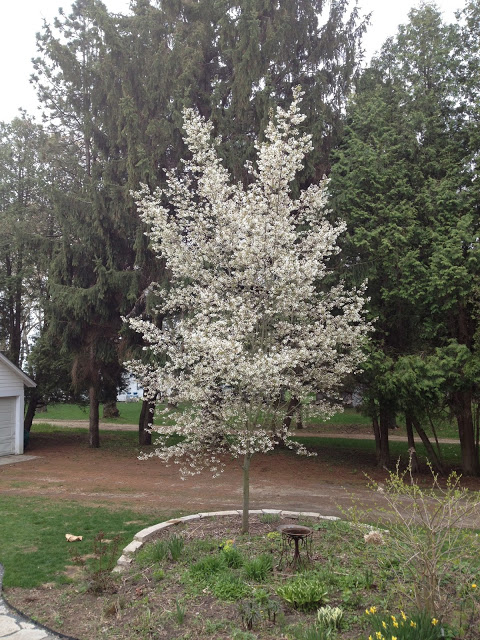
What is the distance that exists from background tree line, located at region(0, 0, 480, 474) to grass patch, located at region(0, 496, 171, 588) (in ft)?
17.6

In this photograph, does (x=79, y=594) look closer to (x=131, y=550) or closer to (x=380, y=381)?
(x=131, y=550)

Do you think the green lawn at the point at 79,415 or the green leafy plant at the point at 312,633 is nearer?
the green leafy plant at the point at 312,633

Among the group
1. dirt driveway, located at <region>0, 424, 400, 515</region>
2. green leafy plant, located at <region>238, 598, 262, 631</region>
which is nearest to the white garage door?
dirt driveway, located at <region>0, 424, 400, 515</region>

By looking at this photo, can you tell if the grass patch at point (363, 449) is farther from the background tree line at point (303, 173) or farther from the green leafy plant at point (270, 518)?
the green leafy plant at point (270, 518)

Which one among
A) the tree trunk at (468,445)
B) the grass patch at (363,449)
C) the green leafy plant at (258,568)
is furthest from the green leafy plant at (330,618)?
the grass patch at (363,449)

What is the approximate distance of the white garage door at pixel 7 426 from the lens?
14.8m

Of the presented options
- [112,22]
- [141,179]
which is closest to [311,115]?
[141,179]

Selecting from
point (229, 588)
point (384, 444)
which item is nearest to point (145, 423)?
point (384, 444)

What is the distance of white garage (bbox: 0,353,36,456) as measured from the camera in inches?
581

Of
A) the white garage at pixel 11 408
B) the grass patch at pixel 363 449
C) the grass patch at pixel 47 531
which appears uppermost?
the white garage at pixel 11 408

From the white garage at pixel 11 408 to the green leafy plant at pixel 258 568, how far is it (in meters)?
12.3

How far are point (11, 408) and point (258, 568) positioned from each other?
1286 cm

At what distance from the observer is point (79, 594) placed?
4.75 meters

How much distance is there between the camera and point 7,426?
590 inches
